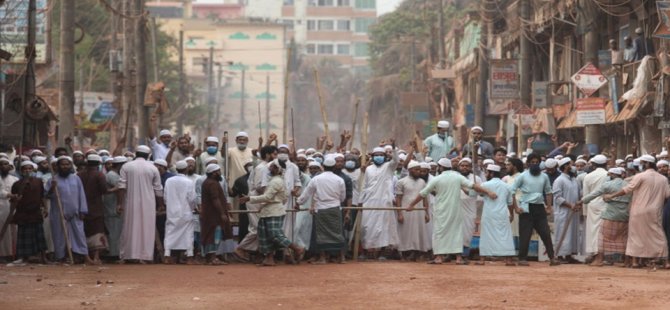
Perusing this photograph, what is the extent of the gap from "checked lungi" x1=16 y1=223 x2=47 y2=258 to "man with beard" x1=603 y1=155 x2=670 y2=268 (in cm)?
760

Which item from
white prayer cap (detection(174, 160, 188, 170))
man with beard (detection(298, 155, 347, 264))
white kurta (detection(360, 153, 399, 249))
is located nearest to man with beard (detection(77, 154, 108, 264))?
white prayer cap (detection(174, 160, 188, 170))

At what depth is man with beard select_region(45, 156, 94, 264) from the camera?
1877cm

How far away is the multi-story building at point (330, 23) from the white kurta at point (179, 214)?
119 metres

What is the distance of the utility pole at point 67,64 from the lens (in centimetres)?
2670

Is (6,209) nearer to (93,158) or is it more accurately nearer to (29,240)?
(29,240)

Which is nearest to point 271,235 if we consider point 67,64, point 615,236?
point 615,236

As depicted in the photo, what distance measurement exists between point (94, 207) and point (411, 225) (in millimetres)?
4407

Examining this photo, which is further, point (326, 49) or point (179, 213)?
point (326, 49)

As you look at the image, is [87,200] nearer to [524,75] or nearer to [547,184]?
[547,184]

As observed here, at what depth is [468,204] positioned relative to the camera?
20453mm

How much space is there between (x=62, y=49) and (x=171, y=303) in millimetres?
14248

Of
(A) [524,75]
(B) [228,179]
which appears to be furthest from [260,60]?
(B) [228,179]

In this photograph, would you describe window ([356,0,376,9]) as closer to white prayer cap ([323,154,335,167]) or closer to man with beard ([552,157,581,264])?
man with beard ([552,157,581,264])

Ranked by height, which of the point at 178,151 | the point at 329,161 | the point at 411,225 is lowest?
the point at 411,225
